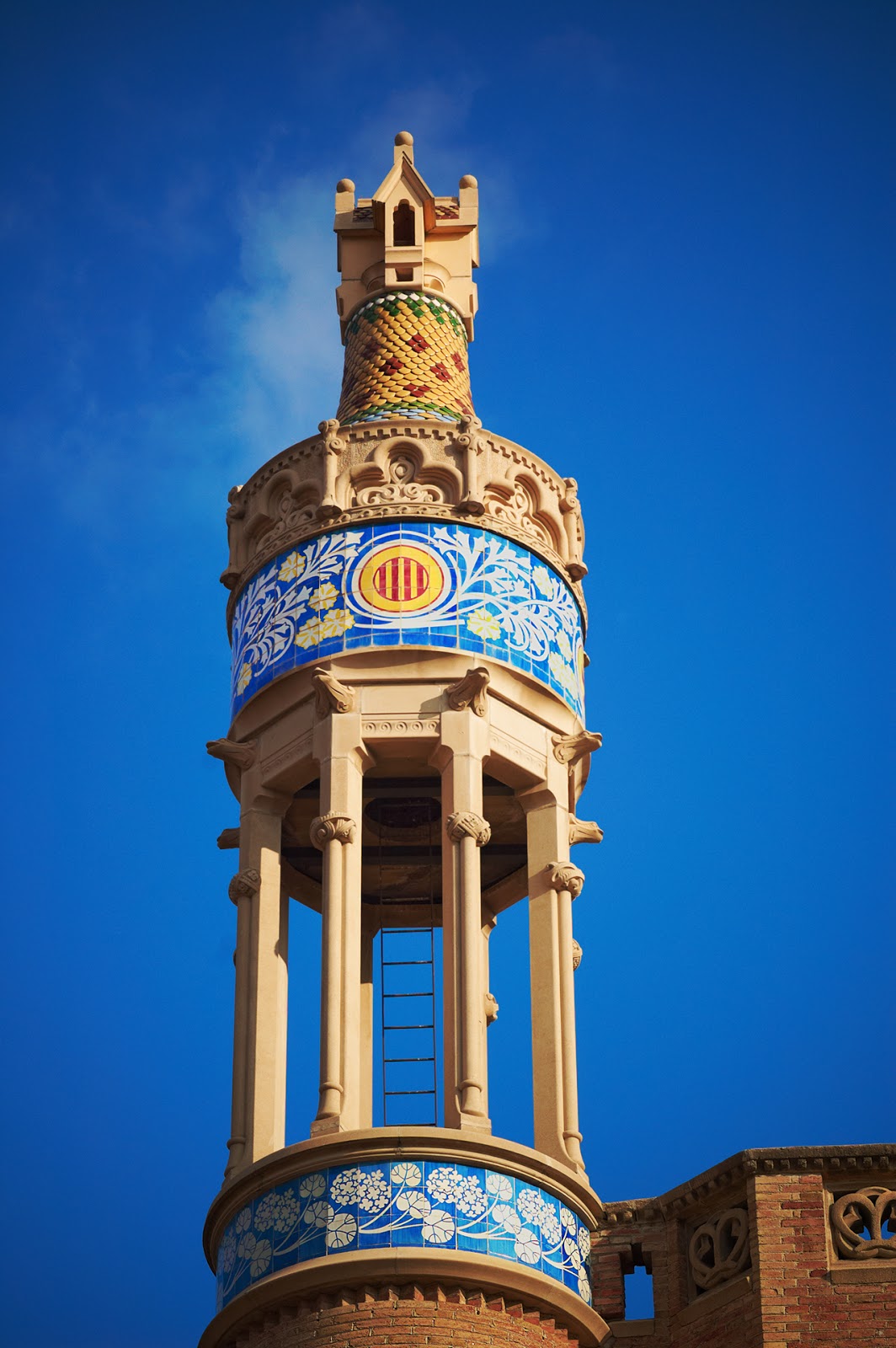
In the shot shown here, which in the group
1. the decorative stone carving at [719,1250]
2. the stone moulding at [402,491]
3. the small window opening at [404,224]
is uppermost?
the small window opening at [404,224]

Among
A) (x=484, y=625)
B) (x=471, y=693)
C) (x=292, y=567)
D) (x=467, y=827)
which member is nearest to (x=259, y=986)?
(x=467, y=827)

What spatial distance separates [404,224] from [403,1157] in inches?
472

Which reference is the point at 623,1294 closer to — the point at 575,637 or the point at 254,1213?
the point at 254,1213

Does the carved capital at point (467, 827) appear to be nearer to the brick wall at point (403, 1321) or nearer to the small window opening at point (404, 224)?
the brick wall at point (403, 1321)

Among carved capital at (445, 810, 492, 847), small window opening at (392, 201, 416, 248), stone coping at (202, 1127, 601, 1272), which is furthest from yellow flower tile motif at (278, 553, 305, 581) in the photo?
stone coping at (202, 1127, 601, 1272)

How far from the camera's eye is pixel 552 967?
24.7m

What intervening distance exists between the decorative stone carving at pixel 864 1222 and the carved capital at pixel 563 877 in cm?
424

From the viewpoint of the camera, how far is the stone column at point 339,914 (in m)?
23.2

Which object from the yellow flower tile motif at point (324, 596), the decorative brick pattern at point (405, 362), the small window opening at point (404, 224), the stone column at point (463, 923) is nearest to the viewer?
the stone column at point (463, 923)

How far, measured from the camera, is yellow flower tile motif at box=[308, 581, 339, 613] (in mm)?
25828

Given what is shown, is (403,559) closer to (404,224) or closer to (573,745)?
(573,745)

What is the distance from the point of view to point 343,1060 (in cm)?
2344

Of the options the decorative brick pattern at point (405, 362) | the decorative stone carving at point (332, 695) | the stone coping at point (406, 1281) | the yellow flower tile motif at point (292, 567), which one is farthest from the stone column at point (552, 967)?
the decorative brick pattern at point (405, 362)

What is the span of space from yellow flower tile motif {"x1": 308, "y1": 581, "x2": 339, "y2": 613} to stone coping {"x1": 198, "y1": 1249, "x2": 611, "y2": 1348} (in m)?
6.71
